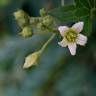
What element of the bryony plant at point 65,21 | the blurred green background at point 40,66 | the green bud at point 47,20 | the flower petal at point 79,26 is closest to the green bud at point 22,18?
the bryony plant at point 65,21

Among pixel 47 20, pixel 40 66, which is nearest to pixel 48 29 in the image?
pixel 47 20

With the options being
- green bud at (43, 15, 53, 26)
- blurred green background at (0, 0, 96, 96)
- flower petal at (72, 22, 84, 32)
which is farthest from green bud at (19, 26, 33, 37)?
blurred green background at (0, 0, 96, 96)

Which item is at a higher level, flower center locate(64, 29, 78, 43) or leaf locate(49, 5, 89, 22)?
leaf locate(49, 5, 89, 22)

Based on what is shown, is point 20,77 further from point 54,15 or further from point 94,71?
point 54,15

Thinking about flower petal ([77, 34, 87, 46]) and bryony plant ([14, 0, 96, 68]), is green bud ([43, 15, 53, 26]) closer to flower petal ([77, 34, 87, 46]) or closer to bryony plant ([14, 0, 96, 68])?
bryony plant ([14, 0, 96, 68])

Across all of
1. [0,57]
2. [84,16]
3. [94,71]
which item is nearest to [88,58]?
[94,71]

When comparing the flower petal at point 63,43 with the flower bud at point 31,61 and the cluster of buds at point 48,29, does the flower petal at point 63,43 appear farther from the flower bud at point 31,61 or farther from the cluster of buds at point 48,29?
the flower bud at point 31,61
